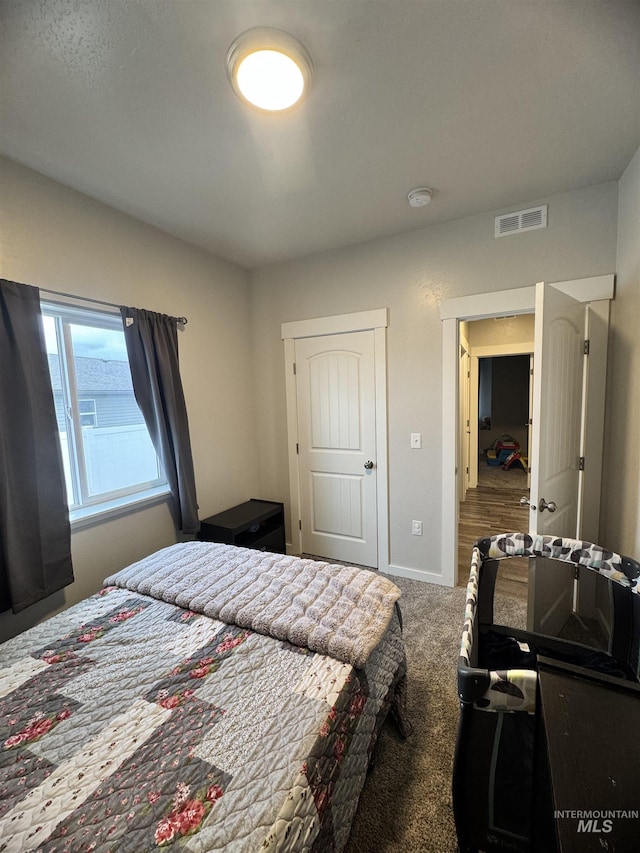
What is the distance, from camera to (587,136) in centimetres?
158

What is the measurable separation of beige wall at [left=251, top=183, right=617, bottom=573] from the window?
1.26 meters

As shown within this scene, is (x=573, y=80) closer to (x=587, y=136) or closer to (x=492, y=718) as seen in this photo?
(x=587, y=136)

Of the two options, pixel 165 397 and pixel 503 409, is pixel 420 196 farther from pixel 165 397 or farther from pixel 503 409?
pixel 503 409

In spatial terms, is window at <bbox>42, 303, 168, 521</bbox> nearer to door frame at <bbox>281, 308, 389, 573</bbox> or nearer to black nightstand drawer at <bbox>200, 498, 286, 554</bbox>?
black nightstand drawer at <bbox>200, 498, 286, 554</bbox>

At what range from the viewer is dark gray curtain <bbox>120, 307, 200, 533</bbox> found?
2176 millimetres

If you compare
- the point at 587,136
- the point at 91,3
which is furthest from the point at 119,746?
the point at 587,136

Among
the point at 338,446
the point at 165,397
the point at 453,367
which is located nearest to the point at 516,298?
the point at 453,367

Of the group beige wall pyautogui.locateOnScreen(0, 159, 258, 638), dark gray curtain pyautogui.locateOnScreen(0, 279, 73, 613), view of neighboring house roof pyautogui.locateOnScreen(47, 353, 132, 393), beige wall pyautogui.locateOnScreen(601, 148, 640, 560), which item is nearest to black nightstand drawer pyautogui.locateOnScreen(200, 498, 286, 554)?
beige wall pyautogui.locateOnScreen(0, 159, 258, 638)

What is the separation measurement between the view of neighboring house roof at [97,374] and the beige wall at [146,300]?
1.24 ft

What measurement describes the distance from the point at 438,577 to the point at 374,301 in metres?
2.18

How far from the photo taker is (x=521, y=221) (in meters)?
2.16

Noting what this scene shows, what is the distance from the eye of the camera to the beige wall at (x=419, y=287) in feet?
6.73

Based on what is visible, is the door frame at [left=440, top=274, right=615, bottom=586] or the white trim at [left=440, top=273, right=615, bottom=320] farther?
the door frame at [left=440, top=274, right=615, bottom=586]

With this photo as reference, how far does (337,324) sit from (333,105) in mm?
1496
